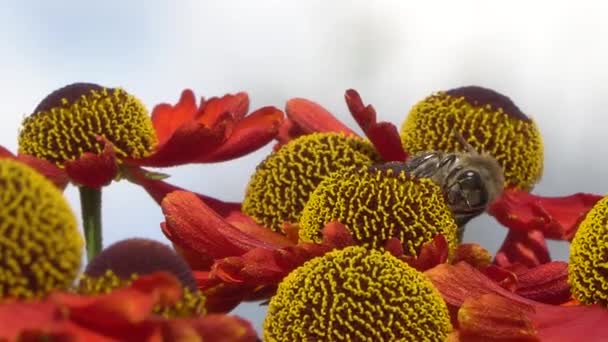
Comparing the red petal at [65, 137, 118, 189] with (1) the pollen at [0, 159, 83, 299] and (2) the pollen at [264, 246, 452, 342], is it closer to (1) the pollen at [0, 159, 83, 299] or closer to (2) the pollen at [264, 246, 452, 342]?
(2) the pollen at [264, 246, 452, 342]

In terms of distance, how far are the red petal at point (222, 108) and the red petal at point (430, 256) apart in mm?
503

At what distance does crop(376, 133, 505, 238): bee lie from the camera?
1500 millimetres

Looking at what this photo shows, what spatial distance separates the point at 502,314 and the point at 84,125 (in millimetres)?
708

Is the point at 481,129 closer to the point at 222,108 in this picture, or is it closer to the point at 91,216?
the point at 222,108

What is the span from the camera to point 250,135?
176 cm

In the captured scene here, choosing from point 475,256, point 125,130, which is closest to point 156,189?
point 125,130

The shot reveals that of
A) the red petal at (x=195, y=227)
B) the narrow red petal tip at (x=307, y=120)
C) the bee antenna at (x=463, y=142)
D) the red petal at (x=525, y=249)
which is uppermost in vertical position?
the narrow red petal tip at (x=307, y=120)

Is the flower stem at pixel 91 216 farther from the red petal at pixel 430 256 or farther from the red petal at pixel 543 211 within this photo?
Answer: the red petal at pixel 543 211

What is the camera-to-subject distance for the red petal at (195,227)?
1422 mm

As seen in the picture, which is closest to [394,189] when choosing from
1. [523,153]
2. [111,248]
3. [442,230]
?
[442,230]

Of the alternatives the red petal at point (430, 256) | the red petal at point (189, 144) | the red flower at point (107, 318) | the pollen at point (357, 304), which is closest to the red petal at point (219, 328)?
the red flower at point (107, 318)

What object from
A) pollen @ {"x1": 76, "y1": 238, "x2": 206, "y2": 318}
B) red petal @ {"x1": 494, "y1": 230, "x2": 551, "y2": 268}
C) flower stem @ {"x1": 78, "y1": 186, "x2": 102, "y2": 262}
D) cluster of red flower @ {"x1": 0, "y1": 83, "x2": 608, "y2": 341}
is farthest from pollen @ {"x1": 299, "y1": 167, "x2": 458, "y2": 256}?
pollen @ {"x1": 76, "y1": 238, "x2": 206, "y2": 318}

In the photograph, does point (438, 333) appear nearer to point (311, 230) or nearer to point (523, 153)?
point (311, 230)

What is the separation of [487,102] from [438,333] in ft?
2.17
